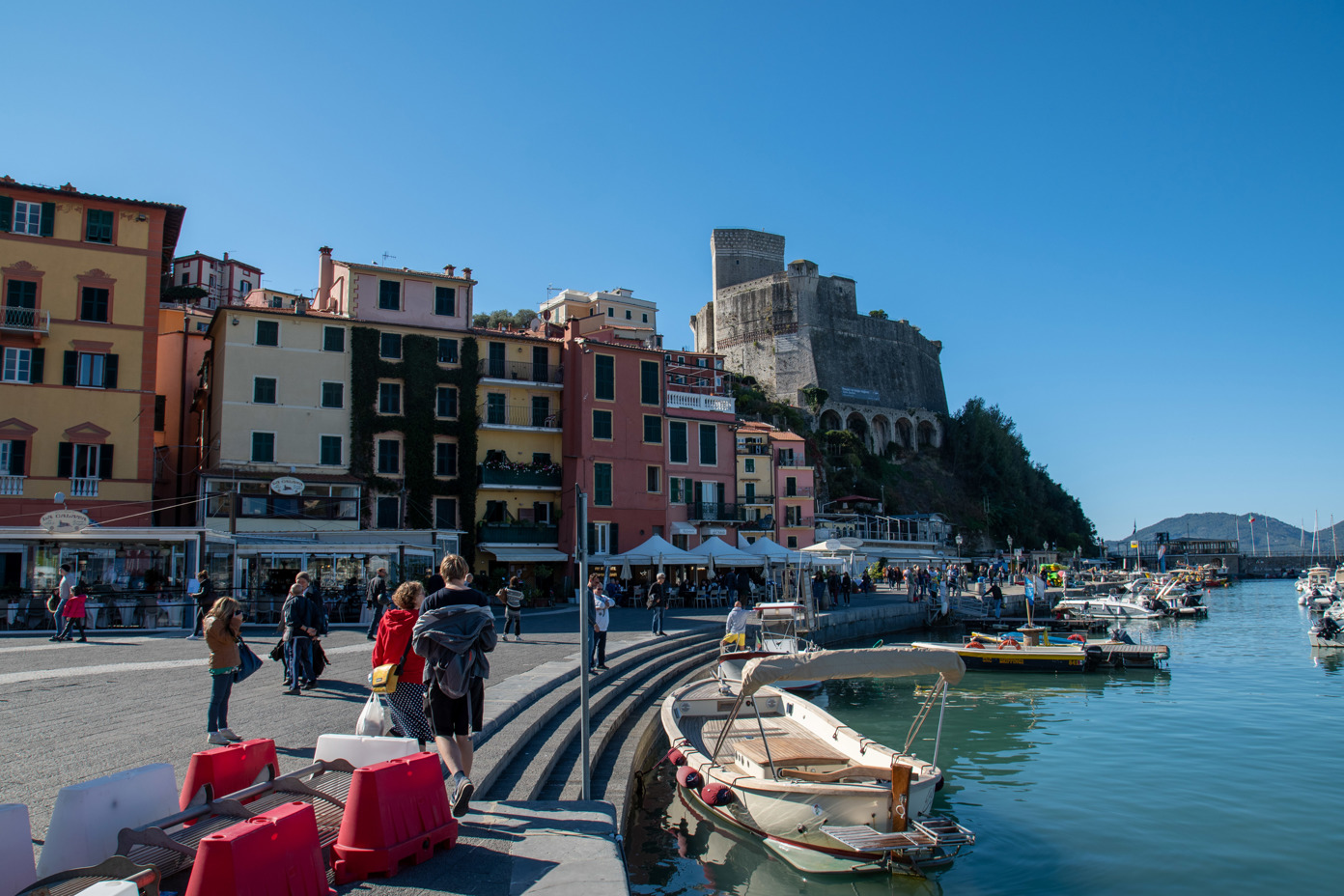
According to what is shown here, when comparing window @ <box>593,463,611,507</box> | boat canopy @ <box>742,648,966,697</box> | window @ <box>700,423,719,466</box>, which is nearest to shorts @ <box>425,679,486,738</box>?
boat canopy @ <box>742,648,966,697</box>

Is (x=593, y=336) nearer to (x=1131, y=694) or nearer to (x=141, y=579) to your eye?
(x=141, y=579)

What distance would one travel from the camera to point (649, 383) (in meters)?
38.4

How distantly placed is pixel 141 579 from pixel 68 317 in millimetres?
11385

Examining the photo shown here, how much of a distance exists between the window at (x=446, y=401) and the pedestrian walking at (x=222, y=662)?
89.7 ft

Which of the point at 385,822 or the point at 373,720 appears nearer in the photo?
the point at 385,822

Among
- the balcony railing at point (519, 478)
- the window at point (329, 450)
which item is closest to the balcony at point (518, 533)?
the balcony railing at point (519, 478)

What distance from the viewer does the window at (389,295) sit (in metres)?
35.1

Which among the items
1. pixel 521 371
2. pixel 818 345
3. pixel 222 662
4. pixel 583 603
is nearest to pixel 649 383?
pixel 521 371

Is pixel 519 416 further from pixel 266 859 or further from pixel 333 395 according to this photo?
pixel 266 859

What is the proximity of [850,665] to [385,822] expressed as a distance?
5.83m

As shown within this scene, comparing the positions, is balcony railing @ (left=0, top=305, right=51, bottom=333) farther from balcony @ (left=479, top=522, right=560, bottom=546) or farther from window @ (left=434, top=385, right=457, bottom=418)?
balcony @ (left=479, top=522, right=560, bottom=546)

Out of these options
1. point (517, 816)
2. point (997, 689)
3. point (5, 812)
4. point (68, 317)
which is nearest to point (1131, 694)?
point (997, 689)

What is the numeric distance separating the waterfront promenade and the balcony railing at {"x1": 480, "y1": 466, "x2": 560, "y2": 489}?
1588 cm

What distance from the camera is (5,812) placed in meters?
4.16
